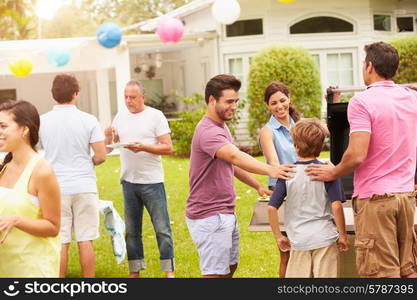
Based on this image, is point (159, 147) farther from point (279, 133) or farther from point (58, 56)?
point (58, 56)

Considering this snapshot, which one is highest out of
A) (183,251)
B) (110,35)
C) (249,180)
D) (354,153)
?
(110,35)

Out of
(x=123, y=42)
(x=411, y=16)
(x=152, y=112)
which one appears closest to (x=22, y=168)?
(x=152, y=112)

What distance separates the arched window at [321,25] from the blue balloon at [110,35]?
6752 millimetres

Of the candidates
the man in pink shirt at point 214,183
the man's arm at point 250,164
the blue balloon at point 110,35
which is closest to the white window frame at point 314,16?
the blue balloon at point 110,35

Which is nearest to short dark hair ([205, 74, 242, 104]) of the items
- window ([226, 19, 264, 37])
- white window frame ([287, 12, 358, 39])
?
white window frame ([287, 12, 358, 39])

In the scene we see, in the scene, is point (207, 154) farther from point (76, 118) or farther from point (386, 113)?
point (76, 118)

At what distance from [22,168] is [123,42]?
17.3m

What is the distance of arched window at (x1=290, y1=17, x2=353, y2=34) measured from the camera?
21.1m

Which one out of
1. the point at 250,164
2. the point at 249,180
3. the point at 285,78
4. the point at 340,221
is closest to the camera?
the point at 340,221

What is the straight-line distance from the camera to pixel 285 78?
1905 centimetres

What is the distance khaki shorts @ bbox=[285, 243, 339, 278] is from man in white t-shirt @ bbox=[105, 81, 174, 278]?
2.41 metres

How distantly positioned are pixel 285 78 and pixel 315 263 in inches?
589

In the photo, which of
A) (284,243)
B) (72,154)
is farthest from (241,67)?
(284,243)

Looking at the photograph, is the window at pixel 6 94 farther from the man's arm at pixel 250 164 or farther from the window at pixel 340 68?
the man's arm at pixel 250 164
